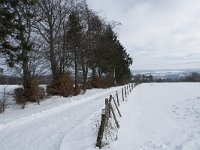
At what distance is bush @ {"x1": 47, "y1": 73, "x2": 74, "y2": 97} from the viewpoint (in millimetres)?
32031

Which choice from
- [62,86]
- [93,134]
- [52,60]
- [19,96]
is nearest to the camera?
[93,134]

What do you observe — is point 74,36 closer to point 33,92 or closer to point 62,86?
point 62,86

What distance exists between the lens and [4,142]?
38.7 ft

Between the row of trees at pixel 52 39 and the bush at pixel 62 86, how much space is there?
38 centimetres

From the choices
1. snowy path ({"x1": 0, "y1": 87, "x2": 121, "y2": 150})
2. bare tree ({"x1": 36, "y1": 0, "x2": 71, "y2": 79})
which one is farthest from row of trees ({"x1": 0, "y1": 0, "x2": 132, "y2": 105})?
snowy path ({"x1": 0, "y1": 87, "x2": 121, "y2": 150})

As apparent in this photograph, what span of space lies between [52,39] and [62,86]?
229 inches

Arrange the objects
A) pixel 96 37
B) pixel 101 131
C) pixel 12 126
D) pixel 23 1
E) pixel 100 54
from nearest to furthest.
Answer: pixel 101 131 → pixel 12 126 → pixel 23 1 → pixel 96 37 → pixel 100 54

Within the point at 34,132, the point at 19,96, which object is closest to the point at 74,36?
the point at 19,96

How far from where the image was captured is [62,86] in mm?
31984

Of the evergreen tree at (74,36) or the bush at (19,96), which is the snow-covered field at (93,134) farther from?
the evergreen tree at (74,36)

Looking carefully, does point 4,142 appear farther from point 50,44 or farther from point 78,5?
point 78,5

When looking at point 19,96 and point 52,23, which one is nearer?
point 19,96

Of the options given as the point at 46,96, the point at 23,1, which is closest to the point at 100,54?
the point at 46,96

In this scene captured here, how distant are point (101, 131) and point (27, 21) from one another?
21.7 m
